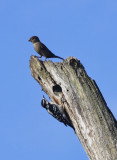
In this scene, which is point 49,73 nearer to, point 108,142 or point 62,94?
point 62,94

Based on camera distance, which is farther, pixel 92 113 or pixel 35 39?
pixel 35 39

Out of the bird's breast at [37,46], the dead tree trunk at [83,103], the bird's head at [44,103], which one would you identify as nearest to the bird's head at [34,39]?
the bird's breast at [37,46]

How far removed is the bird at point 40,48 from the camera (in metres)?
11.4

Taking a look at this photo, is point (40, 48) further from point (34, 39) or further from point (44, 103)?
point (44, 103)

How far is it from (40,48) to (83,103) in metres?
4.70

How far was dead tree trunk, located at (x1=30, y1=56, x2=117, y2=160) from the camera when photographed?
A: 22.9 feet

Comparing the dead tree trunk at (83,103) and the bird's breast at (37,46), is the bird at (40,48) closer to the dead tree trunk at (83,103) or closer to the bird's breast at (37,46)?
the bird's breast at (37,46)

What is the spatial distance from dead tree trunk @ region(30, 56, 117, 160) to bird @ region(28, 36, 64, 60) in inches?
125

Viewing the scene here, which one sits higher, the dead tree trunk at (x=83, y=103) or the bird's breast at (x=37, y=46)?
the bird's breast at (x=37, y=46)

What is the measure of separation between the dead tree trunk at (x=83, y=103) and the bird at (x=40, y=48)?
3163 millimetres

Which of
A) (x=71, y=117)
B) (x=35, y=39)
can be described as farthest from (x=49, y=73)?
(x=35, y=39)

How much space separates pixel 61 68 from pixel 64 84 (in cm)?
31

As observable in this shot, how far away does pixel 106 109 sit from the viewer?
7.26 m

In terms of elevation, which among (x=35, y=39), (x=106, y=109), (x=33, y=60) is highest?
(x=35, y=39)
